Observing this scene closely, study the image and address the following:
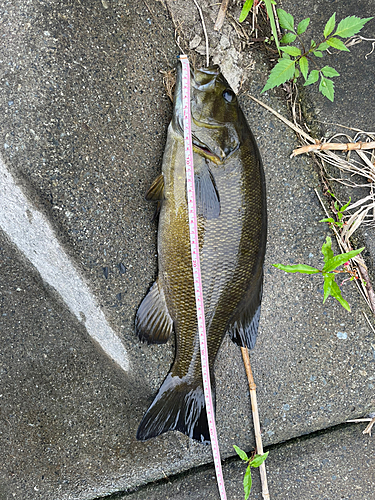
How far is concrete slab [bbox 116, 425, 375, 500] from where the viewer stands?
2.17 m

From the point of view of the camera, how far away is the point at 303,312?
2.32 m

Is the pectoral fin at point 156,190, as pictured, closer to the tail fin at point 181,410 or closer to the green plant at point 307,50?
the green plant at point 307,50

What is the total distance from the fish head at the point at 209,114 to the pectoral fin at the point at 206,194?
132 millimetres

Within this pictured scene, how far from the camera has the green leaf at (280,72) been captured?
1990 millimetres

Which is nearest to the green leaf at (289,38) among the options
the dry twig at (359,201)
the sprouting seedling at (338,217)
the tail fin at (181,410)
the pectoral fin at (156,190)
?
the dry twig at (359,201)

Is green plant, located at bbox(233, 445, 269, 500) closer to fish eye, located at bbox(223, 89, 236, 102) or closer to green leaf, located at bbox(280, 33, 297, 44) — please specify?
fish eye, located at bbox(223, 89, 236, 102)

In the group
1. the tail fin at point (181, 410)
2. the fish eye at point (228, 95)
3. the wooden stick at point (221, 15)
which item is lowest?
the tail fin at point (181, 410)

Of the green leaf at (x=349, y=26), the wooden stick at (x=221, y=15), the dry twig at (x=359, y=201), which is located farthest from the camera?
the dry twig at (x=359, y=201)

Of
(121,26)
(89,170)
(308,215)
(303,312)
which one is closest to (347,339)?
(303,312)

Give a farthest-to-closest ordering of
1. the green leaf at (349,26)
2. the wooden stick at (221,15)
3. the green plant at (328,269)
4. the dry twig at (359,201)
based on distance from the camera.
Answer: the dry twig at (359,201) → the wooden stick at (221,15) → the green leaf at (349,26) → the green plant at (328,269)

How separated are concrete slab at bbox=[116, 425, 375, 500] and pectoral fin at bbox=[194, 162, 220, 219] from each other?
1606mm

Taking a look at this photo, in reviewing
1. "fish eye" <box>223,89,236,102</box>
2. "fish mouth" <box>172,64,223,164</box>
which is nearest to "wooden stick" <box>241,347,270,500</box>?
"fish mouth" <box>172,64,223,164</box>

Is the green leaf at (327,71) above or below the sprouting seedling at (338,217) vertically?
above

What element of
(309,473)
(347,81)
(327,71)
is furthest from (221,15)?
(309,473)
